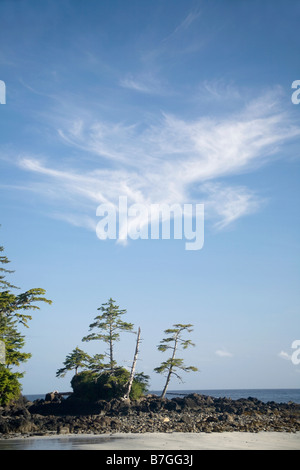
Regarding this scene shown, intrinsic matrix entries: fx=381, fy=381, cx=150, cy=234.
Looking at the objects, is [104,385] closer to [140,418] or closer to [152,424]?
[140,418]

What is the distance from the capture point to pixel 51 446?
20969mm

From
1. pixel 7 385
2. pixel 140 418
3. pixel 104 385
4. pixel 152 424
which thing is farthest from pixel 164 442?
pixel 104 385

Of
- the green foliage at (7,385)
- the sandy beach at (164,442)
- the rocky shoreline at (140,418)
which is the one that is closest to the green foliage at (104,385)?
the rocky shoreline at (140,418)

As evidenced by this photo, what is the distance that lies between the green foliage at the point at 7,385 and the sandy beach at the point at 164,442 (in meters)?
11.2

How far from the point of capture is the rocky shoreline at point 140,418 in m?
27.6

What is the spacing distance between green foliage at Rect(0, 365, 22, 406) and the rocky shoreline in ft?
4.45

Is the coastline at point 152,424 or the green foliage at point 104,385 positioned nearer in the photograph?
the coastline at point 152,424

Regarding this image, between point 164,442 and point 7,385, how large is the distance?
1890cm

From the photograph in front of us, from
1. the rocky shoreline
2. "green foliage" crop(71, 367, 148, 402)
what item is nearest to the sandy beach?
the rocky shoreline

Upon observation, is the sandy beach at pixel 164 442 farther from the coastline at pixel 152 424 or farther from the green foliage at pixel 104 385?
the green foliage at pixel 104 385

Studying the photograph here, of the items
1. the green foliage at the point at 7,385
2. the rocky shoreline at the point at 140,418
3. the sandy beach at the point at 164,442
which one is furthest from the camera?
the green foliage at the point at 7,385

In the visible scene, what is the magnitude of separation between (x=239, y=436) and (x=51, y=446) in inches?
457

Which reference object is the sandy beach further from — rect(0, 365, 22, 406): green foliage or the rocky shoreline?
rect(0, 365, 22, 406): green foliage

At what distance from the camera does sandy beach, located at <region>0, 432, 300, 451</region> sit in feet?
66.1
